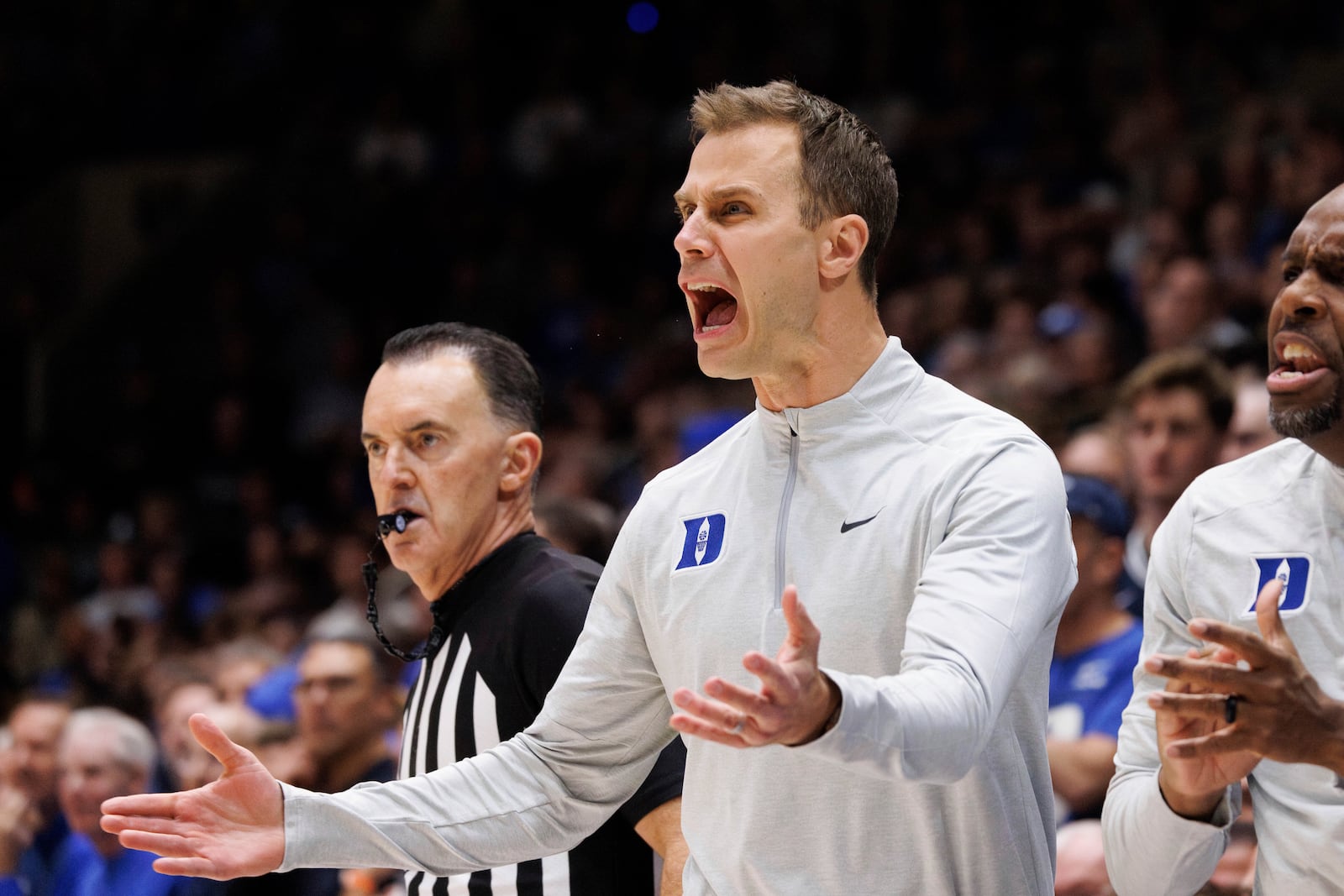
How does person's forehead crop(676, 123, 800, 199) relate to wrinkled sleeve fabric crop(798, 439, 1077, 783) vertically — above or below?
above

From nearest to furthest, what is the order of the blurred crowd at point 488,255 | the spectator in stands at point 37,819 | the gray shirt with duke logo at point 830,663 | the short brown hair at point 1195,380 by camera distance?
the gray shirt with duke logo at point 830,663 → the short brown hair at point 1195,380 → the spectator in stands at point 37,819 → the blurred crowd at point 488,255

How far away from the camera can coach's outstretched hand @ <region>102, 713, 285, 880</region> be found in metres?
2.34

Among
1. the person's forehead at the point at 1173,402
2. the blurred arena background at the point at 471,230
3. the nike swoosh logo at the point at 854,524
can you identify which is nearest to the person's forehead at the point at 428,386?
the nike swoosh logo at the point at 854,524

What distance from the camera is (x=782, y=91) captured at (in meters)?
2.58

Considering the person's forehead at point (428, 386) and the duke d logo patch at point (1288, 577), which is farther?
the person's forehead at point (428, 386)

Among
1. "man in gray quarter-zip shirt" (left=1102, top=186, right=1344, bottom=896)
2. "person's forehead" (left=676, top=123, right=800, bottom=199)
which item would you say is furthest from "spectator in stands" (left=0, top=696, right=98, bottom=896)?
"man in gray quarter-zip shirt" (left=1102, top=186, right=1344, bottom=896)

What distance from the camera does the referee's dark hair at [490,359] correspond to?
3422mm

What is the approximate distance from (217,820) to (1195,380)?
322 cm

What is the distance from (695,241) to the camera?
8.26 ft

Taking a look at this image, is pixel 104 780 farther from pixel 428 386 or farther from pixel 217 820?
pixel 217 820

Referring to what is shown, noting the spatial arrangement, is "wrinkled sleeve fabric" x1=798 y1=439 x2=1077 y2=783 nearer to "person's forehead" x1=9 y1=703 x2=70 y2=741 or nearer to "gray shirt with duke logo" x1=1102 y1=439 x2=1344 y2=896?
"gray shirt with duke logo" x1=1102 y1=439 x2=1344 y2=896

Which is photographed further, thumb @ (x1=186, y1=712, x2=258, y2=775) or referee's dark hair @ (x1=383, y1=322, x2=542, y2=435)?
referee's dark hair @ (x1=383, y1=322, x2=542, y2=435)

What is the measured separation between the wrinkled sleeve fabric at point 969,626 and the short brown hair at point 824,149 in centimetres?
48

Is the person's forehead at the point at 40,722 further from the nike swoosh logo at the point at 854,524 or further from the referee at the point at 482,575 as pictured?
the nike swoosh logo at the point at 854,524
